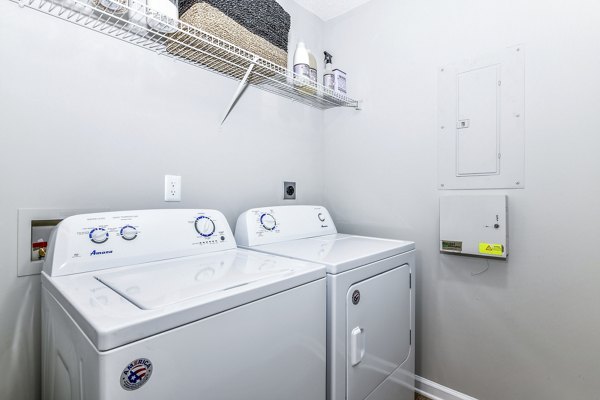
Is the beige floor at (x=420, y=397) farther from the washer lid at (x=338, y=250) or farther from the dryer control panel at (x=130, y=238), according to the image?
the dryer control panel at (x=130, y=238)

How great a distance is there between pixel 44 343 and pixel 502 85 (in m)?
2.14

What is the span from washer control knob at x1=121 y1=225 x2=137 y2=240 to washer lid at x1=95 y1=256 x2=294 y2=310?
0.13 metres

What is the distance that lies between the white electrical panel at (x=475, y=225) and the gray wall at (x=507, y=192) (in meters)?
0.07

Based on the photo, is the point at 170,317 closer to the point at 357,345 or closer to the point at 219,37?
the point at 357,345

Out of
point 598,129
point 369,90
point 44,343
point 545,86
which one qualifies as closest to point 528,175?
point 598,129

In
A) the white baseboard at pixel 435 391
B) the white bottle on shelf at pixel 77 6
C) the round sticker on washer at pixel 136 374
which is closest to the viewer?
the round sticker on washer at pixel 136 374

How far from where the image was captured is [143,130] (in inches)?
53.4

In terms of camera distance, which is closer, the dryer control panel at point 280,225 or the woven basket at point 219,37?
the woven basket at point 219,37

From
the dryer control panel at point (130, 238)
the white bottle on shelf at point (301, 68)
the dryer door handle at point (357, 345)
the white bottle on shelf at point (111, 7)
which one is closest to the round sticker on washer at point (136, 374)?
the dryer control panel at point (130, 238)

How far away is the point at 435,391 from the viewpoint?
1.71m

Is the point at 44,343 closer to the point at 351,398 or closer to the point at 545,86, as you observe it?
the point at 351,398

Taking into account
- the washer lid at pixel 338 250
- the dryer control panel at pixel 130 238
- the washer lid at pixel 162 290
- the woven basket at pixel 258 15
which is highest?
the woven basket at pixel 258 15

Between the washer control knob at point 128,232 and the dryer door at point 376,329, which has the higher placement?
the washer control knob at point 128,232

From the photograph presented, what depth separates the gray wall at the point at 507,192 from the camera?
1.32m
